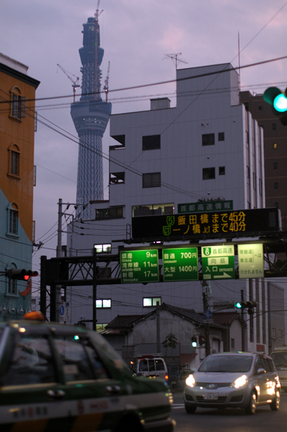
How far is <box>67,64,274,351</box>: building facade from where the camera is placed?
219ft

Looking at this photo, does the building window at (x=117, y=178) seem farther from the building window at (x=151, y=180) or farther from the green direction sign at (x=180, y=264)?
the green direction sign at (x=180, y=264)

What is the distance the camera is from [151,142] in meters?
71.1

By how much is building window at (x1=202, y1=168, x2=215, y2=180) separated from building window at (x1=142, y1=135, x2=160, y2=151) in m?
6.29

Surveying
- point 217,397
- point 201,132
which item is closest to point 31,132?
point 217,397

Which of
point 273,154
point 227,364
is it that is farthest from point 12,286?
point 273,154

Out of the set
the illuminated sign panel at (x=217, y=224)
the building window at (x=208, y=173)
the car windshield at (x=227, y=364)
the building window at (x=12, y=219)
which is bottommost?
the car windshield at (x=227, y=364)

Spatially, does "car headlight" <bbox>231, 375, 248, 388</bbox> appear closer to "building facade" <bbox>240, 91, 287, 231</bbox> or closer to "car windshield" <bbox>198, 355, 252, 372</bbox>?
"car windshield" <bbox>198, 355, 252, 372</bbox>

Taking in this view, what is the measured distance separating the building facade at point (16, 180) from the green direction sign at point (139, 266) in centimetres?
811

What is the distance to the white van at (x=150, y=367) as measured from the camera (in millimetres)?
35281

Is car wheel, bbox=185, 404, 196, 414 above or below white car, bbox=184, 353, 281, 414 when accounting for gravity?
below

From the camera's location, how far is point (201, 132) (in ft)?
227

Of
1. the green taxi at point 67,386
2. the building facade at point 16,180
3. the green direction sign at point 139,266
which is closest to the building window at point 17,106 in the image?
the building facade at point 16,180

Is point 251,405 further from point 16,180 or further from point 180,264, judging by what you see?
point 16,180

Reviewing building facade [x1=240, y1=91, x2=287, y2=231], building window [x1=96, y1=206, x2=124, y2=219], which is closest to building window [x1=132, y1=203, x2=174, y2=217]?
building window [x1=96, y1=206, x2=124, y2=219]
